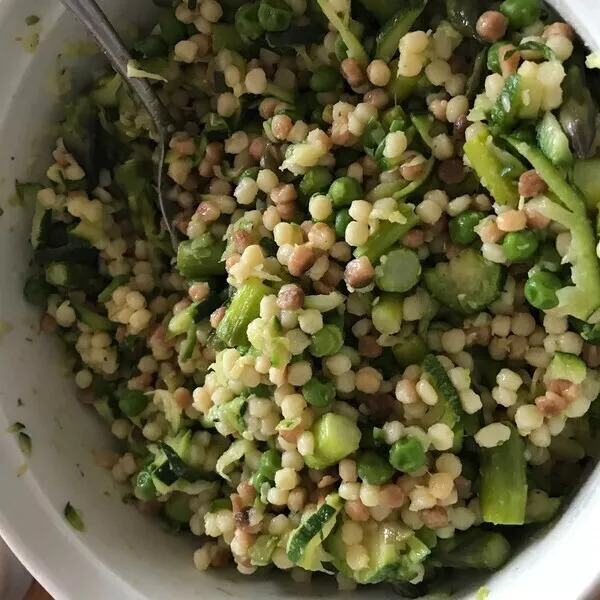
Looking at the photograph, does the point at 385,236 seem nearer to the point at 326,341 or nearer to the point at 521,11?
the point at 326,341

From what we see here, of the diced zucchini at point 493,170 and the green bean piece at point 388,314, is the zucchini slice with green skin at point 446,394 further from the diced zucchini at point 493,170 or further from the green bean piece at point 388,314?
the diced zucchini at point 493,170

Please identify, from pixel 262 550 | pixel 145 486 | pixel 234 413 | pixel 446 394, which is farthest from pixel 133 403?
pixel 446 394

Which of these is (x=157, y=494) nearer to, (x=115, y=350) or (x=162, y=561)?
(x=162, y=561)

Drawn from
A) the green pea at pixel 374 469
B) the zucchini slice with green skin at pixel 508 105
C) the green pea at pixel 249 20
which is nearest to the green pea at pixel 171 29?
the green pea at pixel 249 20

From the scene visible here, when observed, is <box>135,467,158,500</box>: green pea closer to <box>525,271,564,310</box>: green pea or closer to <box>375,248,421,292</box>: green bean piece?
<box>375,248,421,292</box>: green bean piece

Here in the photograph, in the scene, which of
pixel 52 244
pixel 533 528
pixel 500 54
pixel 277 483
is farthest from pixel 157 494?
pixel 500 54

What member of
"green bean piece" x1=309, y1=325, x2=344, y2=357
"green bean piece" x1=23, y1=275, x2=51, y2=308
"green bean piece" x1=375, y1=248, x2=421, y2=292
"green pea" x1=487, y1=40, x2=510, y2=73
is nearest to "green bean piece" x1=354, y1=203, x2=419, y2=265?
"green bean piece" x1=375, y1=248, x2=421, y2=292
